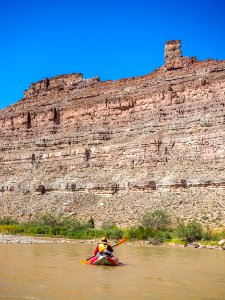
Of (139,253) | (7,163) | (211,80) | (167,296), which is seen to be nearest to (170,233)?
Result: (139,253)

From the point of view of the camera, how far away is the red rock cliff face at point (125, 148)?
137ft

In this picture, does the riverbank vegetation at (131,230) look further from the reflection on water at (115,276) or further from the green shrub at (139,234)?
the reflection on water at (115,276)

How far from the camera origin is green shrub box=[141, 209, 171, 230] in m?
35.2

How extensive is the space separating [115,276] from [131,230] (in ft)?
57.9

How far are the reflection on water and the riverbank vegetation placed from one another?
6345mm

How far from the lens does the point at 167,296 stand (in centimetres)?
1276

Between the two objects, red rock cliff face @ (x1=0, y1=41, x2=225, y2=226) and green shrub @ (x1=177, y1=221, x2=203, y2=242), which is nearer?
green shrub @ (x1=177, y1=221, x2=203, y2=242)

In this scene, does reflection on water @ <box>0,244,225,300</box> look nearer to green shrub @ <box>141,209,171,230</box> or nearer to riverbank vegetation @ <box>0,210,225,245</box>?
riverbank vegetation @ <box>0,210,225,245</box>

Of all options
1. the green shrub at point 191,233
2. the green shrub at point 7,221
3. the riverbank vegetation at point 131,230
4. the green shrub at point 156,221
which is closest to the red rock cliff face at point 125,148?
the green shrub at point 7,221

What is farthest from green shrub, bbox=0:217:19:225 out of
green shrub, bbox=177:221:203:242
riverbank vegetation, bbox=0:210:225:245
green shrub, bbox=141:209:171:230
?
green shrub, bbox=177:221:203:242

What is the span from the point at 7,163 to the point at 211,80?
2793cm

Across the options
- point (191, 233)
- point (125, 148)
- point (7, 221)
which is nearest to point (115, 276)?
point (191, 233)

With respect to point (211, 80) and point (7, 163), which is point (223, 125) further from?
point (7, 163)

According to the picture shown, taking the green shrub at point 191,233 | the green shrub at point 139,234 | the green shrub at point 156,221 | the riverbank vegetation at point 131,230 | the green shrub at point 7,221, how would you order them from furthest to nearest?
the green shrub at point 7,221
the green shrub at point 156,221
the green shrub at point 139,234
the riverbank vegetation at point 131,230
the green shrub at point 191,233
